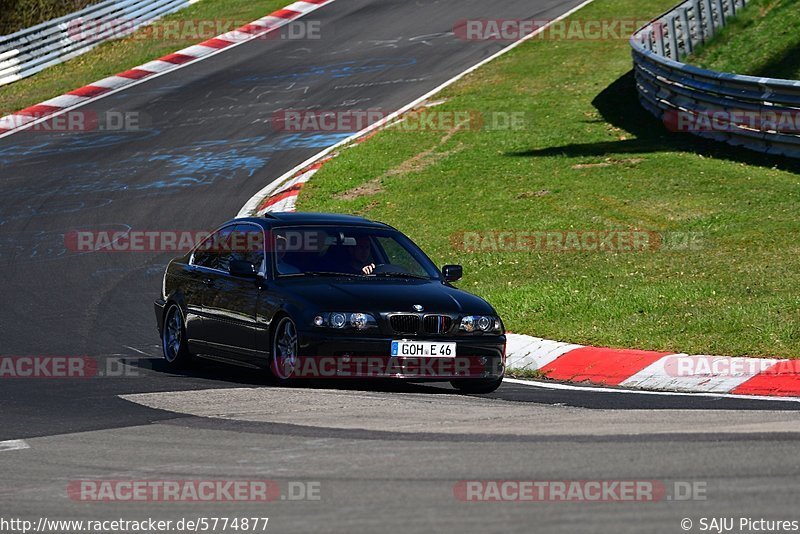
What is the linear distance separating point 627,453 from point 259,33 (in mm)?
30637

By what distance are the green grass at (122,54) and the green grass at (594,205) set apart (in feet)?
30.7

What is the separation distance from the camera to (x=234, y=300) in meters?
11.8

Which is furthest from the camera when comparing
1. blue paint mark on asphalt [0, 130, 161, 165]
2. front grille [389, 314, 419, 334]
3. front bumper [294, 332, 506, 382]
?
blue paint mark on asphalt [0, 130, 161, 165]

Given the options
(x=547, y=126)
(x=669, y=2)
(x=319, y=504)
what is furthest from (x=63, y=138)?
(x=319, y=504)

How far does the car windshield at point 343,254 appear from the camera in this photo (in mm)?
11656

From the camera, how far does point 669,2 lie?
35.7m

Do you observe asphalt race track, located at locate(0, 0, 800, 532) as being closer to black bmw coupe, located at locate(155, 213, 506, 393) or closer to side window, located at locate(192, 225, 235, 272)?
black bmw coupe, located at locate(155, 213, 506, 393)

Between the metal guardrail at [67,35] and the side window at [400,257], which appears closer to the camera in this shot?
the side window at [400,257]

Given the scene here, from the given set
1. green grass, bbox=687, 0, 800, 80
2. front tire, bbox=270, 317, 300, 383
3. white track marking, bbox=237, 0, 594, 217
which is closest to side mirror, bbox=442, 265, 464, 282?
front tire, bbox=270, 317, 300, 383

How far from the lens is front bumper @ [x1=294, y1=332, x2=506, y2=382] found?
10570 millimetres

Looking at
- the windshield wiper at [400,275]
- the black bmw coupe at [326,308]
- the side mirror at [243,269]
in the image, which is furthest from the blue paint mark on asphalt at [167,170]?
the windshield wiper at [400,275]

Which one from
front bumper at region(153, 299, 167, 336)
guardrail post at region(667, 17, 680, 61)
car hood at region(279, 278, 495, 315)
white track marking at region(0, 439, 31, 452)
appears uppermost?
guardrail post at region(667, 17, 680, 61)

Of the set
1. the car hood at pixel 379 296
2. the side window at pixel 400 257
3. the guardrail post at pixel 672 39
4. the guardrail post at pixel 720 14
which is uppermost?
the guardrail post at pixel 720 14

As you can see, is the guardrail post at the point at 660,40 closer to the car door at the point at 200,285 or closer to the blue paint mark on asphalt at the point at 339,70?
the blue paint mark on asphalt at the point at 339,70
